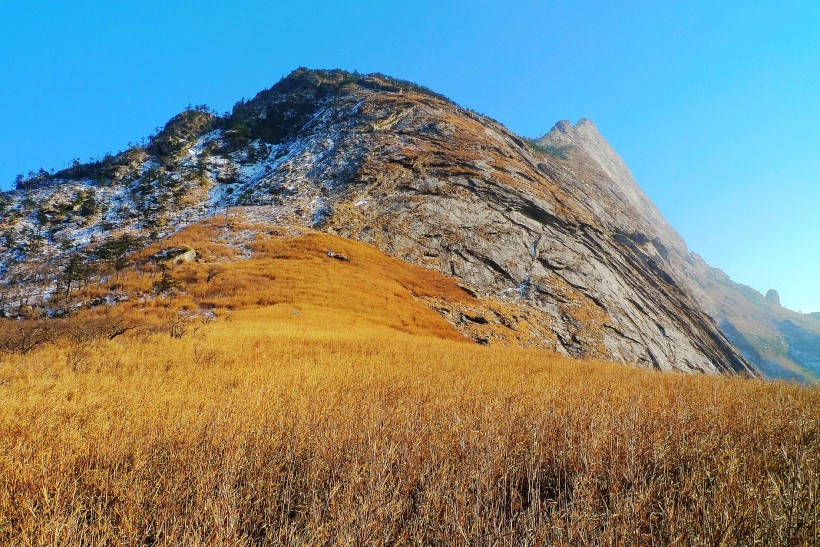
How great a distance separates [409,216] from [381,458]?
2945 centimetres

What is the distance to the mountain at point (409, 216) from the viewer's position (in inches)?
933

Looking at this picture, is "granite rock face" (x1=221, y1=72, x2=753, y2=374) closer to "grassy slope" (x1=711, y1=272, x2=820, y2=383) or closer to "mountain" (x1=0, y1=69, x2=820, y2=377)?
"mountain" (x1=0, y1=69, x2=820, y2=377)

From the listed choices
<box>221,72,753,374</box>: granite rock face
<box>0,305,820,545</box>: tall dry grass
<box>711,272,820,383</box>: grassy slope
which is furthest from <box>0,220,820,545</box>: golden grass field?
<box>711,272,820,383</box>: grassy slope

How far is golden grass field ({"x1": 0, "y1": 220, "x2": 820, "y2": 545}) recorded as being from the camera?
6.91 feet

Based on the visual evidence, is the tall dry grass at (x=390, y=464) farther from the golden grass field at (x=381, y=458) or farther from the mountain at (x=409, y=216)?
the mountain at (x=409, y=216)

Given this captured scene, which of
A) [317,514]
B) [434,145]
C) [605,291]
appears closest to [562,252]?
[605,291]

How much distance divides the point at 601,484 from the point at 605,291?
1170 inches

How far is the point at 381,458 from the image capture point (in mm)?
2777

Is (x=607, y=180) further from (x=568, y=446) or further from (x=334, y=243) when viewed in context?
(x=568, y=446)

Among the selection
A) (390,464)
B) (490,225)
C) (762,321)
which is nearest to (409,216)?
(490,225)

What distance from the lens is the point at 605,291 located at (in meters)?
28.6

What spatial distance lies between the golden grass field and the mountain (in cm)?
1429

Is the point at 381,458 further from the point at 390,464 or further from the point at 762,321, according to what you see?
the point at 762,321

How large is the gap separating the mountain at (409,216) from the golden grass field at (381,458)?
46.9ft
